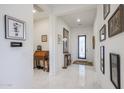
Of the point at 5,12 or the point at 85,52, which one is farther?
the point at 85,52

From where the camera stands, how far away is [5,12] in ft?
5.29

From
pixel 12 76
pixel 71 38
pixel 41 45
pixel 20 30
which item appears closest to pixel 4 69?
pixel 12 76

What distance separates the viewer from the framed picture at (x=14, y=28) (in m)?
1.62

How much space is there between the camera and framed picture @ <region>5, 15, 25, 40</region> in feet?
5.31

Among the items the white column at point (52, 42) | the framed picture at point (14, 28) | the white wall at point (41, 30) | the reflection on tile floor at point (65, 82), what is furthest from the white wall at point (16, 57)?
the white wall at point (41, 30)

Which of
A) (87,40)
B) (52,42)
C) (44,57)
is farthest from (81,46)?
(52,42)

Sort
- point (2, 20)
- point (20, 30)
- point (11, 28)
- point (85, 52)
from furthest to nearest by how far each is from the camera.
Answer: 1. point (85, 52)
2. point (20, 30)
3. point (11, 28)
4. point (2, 20)

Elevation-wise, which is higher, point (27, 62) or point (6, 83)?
point (27, 62)

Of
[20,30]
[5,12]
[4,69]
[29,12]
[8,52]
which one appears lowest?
[4,69]

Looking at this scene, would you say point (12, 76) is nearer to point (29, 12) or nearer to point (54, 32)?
point (29, 12)

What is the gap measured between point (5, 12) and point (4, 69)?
89 cm

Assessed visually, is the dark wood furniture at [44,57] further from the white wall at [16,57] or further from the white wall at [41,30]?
the white wall at [16,57]

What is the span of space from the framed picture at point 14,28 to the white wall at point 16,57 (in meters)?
0.06
